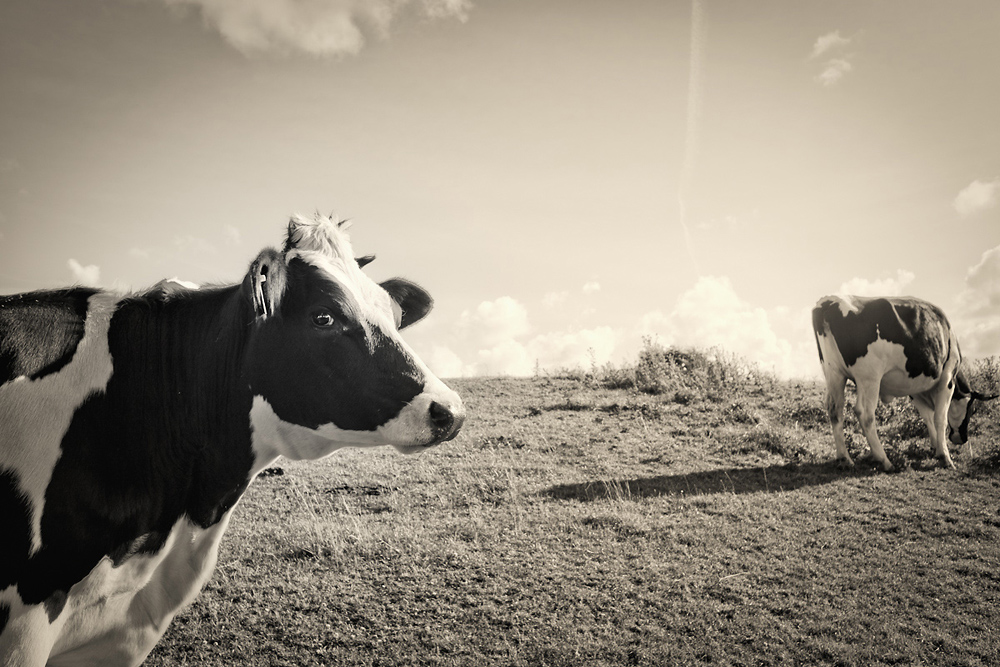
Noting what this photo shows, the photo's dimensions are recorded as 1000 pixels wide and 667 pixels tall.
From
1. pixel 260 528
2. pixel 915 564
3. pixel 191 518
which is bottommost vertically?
pixel 915 564

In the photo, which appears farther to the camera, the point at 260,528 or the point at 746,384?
the point at 746,384

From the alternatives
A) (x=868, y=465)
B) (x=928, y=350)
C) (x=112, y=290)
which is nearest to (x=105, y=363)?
(x=112, y=290)

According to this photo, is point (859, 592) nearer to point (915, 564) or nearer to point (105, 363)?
point (915, 564)

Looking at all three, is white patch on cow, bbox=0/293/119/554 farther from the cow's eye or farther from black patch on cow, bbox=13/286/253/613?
the cow's eye

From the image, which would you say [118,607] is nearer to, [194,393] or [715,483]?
[194,393]

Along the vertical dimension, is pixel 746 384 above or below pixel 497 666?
above

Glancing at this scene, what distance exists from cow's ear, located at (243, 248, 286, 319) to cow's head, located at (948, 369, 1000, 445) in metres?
13.1

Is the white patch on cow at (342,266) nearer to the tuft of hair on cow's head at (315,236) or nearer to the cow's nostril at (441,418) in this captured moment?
the tuft of hair on cow's head at (315,236)

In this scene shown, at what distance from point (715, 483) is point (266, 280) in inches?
316

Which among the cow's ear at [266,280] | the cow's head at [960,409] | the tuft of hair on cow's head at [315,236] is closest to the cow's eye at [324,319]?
the cow's ear at [266,280]

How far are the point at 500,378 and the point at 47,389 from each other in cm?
1405

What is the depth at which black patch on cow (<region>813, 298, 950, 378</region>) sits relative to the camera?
1027cm

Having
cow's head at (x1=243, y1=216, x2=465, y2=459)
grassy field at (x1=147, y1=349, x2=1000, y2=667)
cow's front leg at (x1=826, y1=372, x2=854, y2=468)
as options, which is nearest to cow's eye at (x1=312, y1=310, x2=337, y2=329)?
cow's head at (x1=243, y1=216, x2=465, y2=459)

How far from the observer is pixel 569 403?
520 inches
